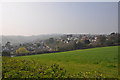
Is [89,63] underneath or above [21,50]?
underneath

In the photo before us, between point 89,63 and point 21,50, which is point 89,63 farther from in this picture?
point 21,50

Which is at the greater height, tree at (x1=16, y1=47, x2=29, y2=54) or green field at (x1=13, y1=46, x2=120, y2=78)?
tree at (x1=16, y1=47, x2=29, y2=54)

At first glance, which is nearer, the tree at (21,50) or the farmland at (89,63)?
the farmland at (89,63)

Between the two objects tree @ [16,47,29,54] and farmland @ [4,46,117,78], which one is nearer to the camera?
farmland @ [4,46,117,78]

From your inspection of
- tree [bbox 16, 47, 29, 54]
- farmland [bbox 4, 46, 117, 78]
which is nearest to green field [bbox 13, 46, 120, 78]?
farmland [bbox 4, 46, 117, 78]

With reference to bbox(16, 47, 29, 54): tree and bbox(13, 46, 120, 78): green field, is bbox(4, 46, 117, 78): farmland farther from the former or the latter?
bbox(16, 47, 29, 54): tree

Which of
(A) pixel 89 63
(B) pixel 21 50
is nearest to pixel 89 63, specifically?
(A) pixel 89 63

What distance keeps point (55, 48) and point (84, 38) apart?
2.88m

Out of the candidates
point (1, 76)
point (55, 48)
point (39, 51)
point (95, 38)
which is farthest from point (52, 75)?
point (95, 38)

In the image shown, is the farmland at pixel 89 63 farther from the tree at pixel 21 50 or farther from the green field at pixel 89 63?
the tree at pixel 21 50

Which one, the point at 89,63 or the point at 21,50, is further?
the point at 21,50

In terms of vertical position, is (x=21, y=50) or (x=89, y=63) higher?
(x=21, y=50)

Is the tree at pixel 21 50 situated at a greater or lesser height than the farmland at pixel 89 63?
greater

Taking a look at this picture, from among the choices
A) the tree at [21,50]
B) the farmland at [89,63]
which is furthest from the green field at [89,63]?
the tree at [21,50]
